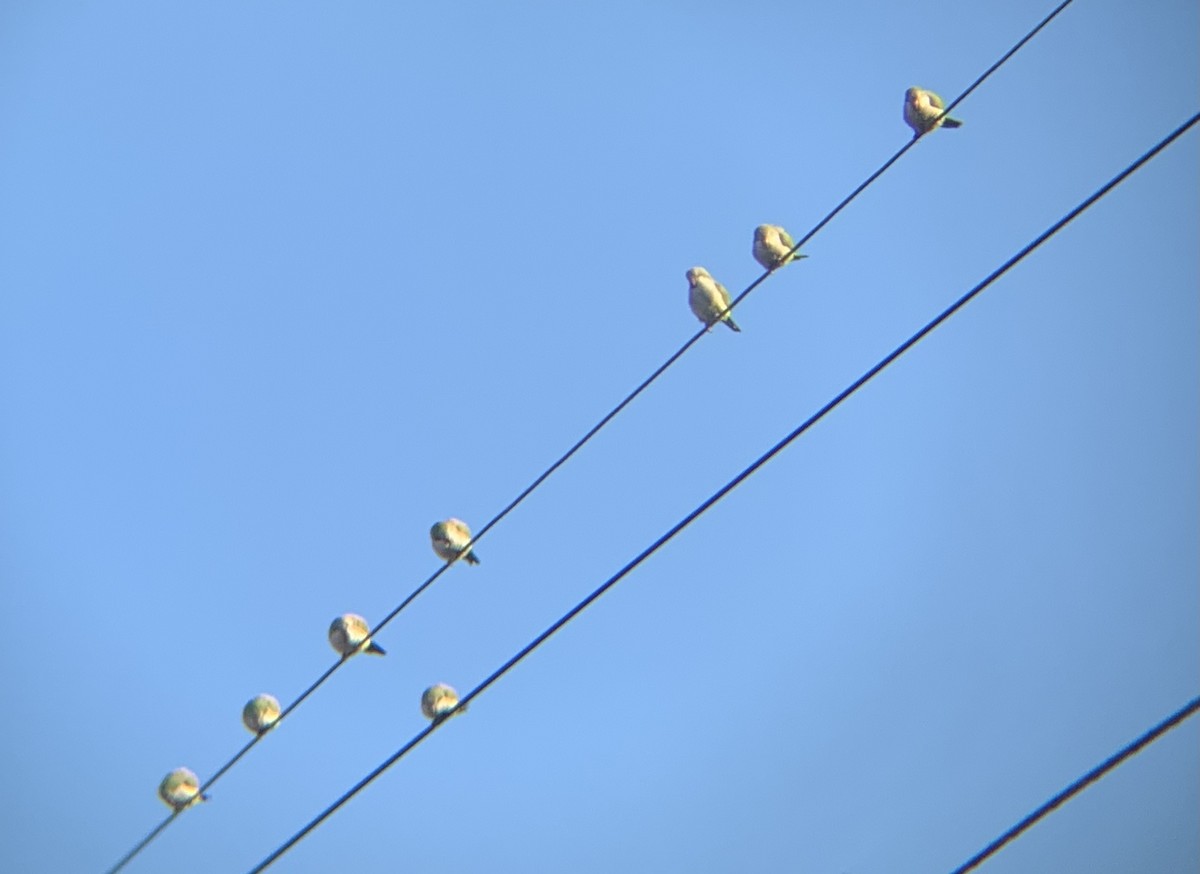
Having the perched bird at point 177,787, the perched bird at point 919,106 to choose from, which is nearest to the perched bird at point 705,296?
the perched bird at point 919,106

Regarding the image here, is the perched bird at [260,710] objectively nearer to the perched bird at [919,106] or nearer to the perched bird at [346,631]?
the perched bird at [346,631]

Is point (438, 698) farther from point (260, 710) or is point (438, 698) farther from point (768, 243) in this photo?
point (768, 243)

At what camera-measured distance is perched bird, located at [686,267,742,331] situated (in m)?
9.71

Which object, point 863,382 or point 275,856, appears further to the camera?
point 275,856

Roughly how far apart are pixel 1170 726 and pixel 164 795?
8792mm

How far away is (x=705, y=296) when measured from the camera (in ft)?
32.1

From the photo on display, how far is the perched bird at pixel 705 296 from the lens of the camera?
382 inches

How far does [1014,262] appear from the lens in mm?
4652

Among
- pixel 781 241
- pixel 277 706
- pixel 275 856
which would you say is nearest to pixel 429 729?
pixel 275 856

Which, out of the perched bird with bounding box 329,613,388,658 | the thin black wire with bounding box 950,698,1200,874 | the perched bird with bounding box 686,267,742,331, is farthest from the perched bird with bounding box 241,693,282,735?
the thin black wire with bounding box 950,698,1200,874

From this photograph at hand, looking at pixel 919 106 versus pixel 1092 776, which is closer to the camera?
pixel 1092 776

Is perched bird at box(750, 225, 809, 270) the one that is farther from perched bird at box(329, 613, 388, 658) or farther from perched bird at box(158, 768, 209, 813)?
perched bird at box(158, 768, 209, 813)

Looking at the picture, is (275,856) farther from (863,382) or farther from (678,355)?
(863,382)

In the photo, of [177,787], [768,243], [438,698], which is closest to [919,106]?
[768,243]
